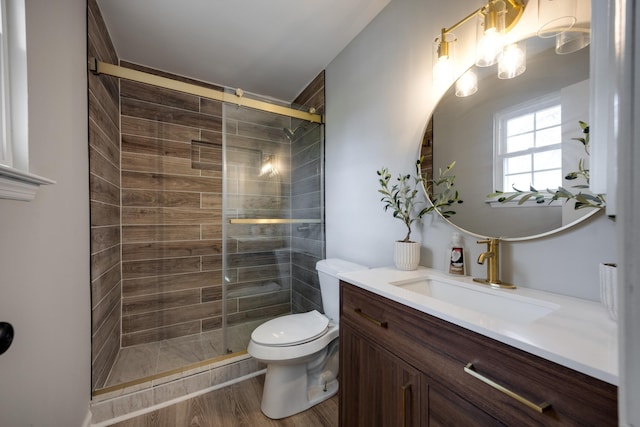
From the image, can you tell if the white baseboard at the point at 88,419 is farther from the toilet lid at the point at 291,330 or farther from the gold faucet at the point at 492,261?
the gold faucet at the point at 492,261

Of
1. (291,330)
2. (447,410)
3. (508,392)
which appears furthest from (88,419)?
(508,392)

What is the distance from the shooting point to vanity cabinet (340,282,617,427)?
493 mm

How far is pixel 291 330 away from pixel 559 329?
1.20 meters

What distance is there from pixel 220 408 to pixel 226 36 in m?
2.43

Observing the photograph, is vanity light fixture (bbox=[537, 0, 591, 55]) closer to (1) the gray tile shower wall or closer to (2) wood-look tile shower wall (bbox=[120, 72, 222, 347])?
(1) the gray tile shower wall

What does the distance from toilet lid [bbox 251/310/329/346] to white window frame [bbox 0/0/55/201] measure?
1137mm

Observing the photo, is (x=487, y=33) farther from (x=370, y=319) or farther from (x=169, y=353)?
(x=169, y=353)

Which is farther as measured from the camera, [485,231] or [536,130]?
[485,231]

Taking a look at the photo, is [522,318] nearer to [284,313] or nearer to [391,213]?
[391,213]

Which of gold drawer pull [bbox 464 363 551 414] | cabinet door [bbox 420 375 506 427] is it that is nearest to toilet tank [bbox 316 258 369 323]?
cabinet door [bbox 420 375 506 427]

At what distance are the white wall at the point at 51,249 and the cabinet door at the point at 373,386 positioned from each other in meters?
1.08

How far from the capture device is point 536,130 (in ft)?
2.99

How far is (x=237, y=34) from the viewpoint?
68.9 inches

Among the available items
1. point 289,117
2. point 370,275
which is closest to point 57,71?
point 289,117
